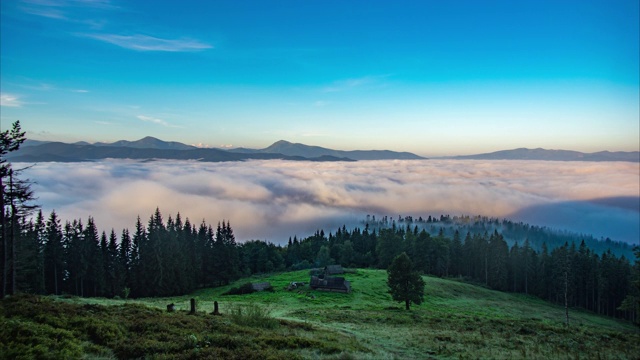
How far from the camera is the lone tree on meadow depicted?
51719 mm

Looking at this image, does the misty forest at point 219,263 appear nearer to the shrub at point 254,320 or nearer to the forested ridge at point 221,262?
the forested ridge at point 221,262

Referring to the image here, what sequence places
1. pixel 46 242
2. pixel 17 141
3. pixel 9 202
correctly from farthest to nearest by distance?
pixel 46 242 → pixel 9 202 → pixel 17 141

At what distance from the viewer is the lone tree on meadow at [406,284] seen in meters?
51.7

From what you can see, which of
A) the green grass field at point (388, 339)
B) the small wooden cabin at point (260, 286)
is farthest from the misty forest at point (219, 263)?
the green grass field at point (388, 339)

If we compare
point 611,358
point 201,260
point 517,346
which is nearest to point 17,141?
point 517,346

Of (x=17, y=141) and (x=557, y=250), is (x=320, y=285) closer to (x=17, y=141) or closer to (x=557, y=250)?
(x=17, y=141)

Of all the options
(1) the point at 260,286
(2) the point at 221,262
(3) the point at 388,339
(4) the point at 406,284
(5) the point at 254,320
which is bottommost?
(1) the point at 260,286

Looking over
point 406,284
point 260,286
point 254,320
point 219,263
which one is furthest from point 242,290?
point 254,320

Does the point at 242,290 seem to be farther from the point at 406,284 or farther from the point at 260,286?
the point at 406,284

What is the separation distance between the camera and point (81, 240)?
68250 millimetres

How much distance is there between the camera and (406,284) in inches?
2056

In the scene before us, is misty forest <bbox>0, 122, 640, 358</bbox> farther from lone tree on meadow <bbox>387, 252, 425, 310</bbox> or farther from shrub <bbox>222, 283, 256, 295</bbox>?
shrub <bbox>222, 283, 256, 295</bbox>

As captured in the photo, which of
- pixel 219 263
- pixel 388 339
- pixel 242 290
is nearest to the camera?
pixel 388 339

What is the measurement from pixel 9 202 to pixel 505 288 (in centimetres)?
10738
